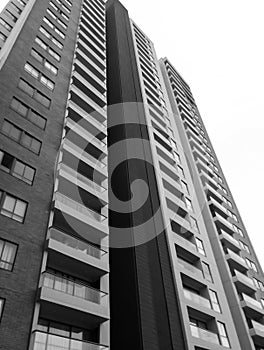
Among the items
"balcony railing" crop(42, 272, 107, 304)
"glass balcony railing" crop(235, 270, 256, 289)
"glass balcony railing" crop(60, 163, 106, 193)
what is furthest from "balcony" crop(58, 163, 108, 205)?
"glass balcony railing" crop(235, 270, 256, 289)

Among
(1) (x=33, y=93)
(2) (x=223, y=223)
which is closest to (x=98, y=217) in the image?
(1) (x=33, y=93)

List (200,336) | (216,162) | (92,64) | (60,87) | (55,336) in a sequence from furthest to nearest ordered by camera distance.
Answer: (216,162) < (92,64) < (60,87) < (200,336) < (55,336)

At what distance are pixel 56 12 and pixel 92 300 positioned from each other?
36.2 meters

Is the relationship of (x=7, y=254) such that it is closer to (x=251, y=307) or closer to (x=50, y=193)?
(x=50, y=193)

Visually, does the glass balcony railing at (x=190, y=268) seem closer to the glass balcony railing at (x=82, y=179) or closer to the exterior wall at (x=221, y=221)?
the exterior wall at (x=221, y=221)

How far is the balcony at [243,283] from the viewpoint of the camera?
112 feet

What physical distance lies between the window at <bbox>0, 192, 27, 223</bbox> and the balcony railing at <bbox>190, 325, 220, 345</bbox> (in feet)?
48.7

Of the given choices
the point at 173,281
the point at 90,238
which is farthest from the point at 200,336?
the point at 90,238

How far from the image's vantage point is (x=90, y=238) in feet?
80.6

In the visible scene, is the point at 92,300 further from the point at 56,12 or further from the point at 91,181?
the point at 56,12

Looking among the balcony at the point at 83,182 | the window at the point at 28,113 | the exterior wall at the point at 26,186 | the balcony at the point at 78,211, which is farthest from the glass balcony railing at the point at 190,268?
the window at the point at 28,113

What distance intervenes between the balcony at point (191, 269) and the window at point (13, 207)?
14.5 m

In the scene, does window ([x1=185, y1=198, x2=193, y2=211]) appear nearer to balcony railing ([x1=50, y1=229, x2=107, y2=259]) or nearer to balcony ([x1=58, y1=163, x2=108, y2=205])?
balcony ([x1=58, y1=163, x2=108, y2=205])

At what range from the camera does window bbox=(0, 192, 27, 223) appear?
1900cm
